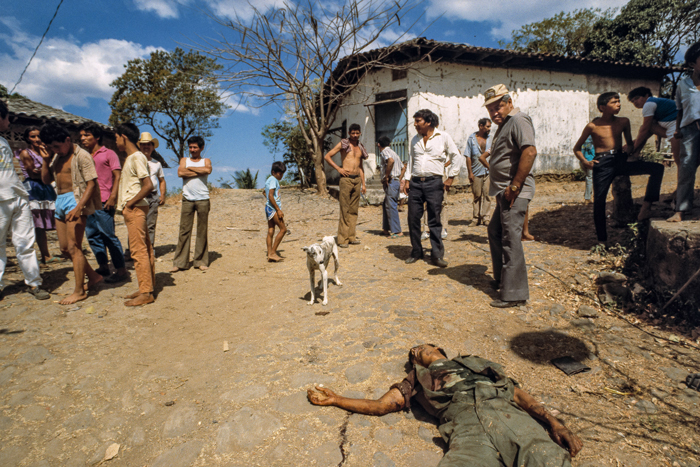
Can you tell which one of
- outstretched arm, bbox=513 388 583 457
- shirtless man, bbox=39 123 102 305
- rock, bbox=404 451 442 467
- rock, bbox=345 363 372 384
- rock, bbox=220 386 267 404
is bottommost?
rock, bbox=404 451 442 467

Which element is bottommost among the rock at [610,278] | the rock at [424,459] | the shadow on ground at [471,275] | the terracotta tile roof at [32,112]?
the rock at [424,459]

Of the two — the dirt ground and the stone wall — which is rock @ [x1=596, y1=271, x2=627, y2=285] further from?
the stone wall

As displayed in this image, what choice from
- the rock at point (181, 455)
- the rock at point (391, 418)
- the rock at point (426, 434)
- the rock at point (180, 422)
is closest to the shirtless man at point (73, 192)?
the rock at point (180, 422)

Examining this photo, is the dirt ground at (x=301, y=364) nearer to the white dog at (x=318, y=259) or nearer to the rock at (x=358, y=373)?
the rock at (x=358, y=373)

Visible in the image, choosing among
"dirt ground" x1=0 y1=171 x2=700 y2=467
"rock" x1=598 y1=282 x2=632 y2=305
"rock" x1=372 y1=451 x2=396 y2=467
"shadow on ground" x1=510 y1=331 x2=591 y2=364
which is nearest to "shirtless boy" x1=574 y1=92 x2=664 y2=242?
"dirt ground" x1=0 y1=171 x2=700 y2=467

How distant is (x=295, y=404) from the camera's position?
253 centimetres

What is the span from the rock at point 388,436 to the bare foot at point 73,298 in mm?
3991

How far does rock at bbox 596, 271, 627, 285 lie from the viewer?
4020mm

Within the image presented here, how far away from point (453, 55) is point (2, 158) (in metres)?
12.1

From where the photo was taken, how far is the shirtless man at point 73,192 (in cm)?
422

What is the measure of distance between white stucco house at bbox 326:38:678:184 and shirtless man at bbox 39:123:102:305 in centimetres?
942

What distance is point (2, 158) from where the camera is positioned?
163 inches

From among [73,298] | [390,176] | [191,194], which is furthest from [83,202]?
[390,176]

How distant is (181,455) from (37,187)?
5275 millimetres
